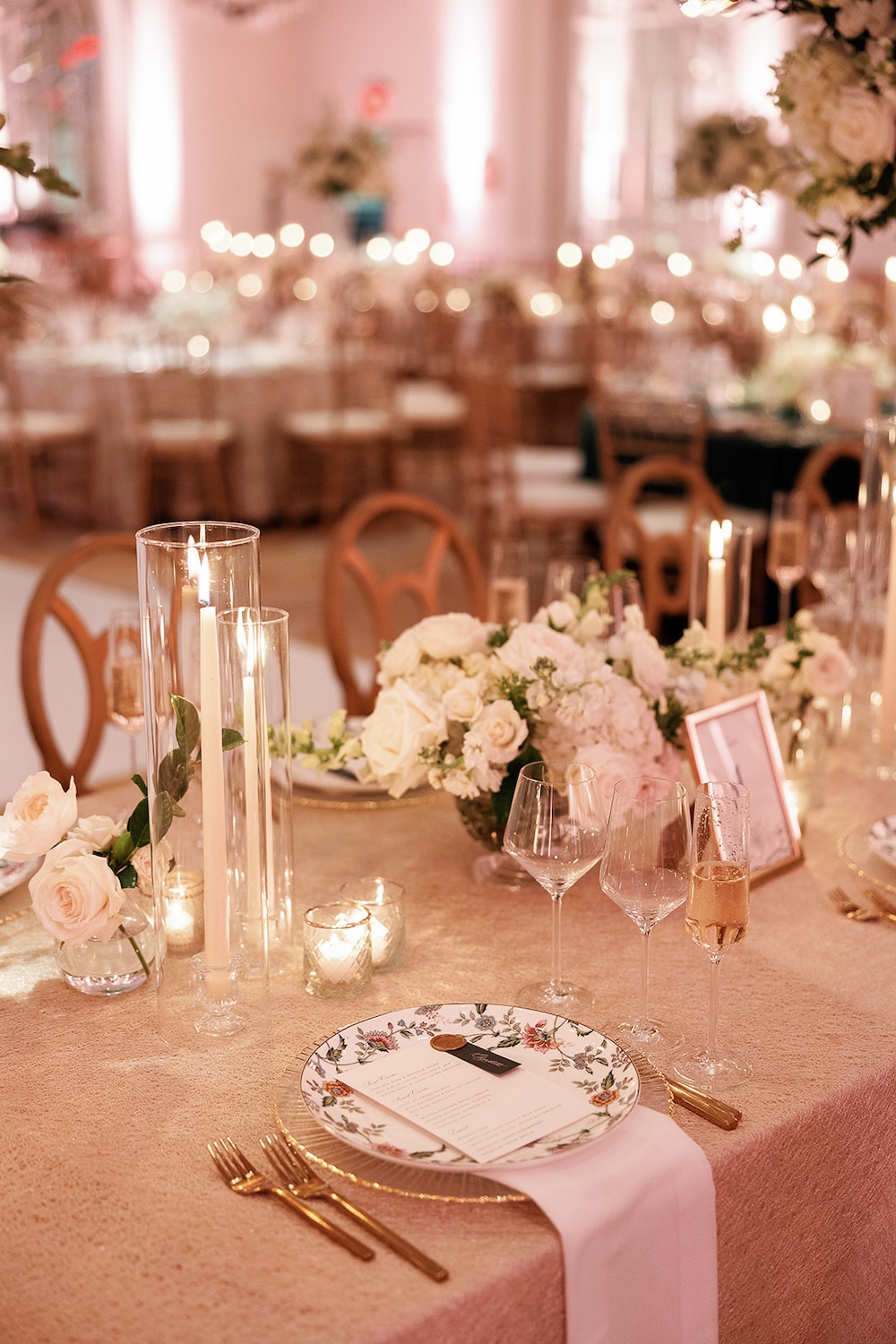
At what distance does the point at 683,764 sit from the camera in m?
1.90

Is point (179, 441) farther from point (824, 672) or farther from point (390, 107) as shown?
point (390, 107)

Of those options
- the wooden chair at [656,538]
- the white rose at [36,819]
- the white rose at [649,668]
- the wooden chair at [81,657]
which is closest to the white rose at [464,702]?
the white rose at [649,668]

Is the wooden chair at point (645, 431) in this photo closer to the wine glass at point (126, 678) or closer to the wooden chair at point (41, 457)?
the wooden chair at point (41, 457)

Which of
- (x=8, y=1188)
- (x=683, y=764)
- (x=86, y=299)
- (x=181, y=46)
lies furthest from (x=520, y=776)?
(x=181, y=46)

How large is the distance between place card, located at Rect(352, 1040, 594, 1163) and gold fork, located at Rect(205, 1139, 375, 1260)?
4.1 inches

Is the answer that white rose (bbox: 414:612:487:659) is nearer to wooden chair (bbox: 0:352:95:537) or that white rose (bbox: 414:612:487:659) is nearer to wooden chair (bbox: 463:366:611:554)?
wooden chair (bbox: 463:366:611:554)

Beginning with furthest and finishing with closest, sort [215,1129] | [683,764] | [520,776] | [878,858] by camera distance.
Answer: [683,764], [878,858], [520,776], [215,1129]

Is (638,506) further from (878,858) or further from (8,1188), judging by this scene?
(8,1188)

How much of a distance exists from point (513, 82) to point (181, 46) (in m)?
2.86

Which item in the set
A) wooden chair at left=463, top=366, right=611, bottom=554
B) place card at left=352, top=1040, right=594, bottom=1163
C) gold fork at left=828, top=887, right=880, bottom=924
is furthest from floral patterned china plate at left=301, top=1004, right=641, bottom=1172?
wooden chair at left=463, top=366, right=611, bottom=554

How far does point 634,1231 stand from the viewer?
3.41 ft

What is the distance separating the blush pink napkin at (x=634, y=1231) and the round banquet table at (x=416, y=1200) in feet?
0.07

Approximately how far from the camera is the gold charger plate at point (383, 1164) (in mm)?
1025

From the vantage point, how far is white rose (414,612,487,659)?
1.59 metres
